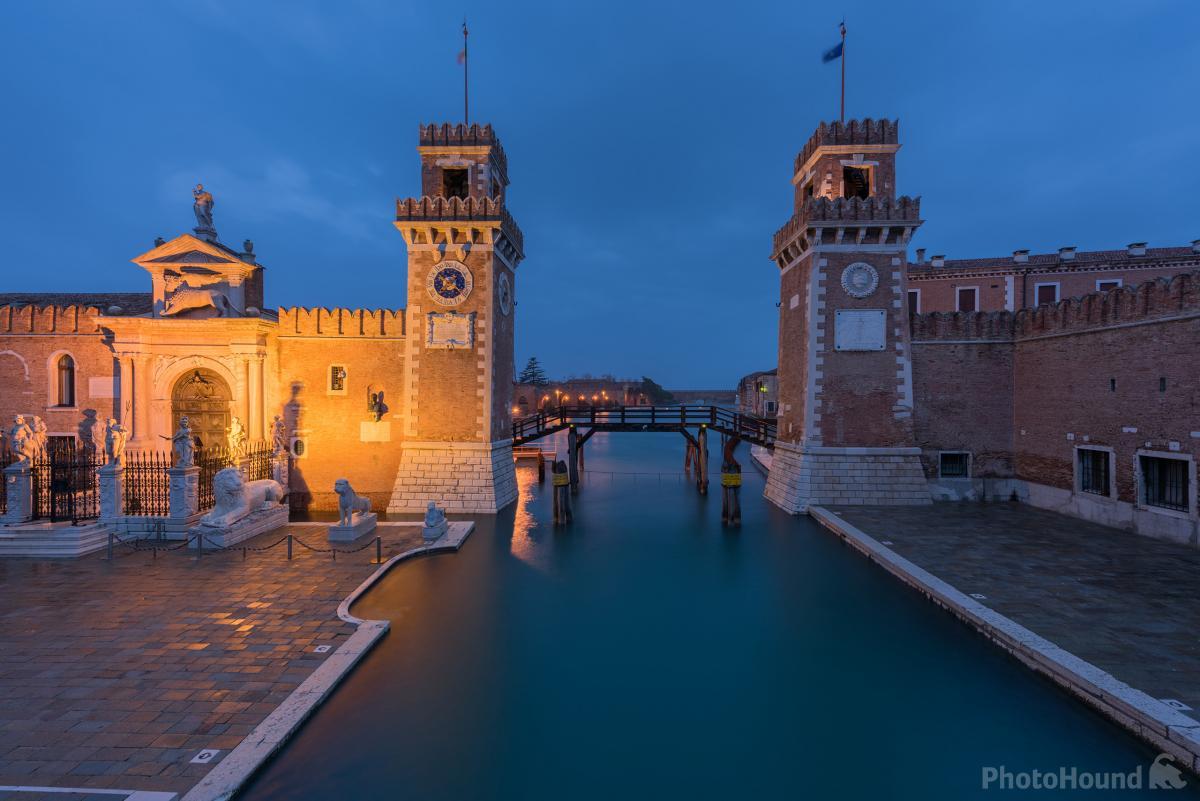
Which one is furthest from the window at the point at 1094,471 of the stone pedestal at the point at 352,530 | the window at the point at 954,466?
the stone pedestal at the point at 352,530

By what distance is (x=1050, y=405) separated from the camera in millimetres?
18125

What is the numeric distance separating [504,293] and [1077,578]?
19.5 m

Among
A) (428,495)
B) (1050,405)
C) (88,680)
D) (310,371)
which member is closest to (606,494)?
(428,495)

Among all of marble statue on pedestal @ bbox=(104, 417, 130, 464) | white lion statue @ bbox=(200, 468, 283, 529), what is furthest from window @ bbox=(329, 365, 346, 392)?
marble statue on pedestal @ bbox=(104, 417, 130, 464)

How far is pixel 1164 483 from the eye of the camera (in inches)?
574

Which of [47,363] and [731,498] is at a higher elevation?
[47,363]

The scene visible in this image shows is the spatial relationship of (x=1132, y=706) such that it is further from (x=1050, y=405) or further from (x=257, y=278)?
(x=257, y=278)

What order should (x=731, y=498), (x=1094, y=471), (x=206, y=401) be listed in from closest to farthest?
(x=1094, y=471), (x=731, y=498), (x=206, y=401)

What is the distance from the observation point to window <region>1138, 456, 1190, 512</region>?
14023 millimetres

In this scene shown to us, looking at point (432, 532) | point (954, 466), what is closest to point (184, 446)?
point (432, 532)

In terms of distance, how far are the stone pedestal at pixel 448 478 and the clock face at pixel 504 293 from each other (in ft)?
19.0

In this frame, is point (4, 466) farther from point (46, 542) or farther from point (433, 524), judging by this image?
point (433, 524)

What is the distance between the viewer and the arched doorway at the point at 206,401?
20.0 metres

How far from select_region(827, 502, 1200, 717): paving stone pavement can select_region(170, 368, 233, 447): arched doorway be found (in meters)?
22.9
